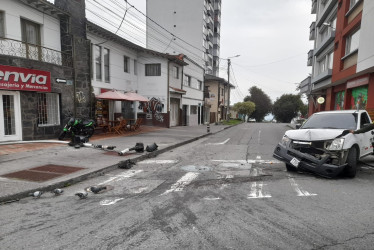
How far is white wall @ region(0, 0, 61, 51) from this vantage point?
1044 centimetres

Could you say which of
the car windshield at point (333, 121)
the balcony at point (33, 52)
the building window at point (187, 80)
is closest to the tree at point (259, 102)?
the building window at point (187, 80)

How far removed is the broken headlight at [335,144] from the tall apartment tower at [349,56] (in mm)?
4676

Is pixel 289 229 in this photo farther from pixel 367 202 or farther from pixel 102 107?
pixel 102 107

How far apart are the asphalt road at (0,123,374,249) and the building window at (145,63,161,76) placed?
54.1ft

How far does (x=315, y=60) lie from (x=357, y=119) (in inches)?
895

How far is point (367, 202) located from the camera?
14.6 feet

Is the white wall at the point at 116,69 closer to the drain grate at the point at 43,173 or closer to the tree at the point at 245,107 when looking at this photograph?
the drain grate at the point at 43,173

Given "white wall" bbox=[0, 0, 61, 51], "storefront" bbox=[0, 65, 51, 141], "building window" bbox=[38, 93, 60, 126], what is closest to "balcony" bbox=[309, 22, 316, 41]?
"white wall" bbox=[0, 0, 61, 51]

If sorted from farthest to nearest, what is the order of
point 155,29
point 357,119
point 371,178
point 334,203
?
1. point 155,29
2. point 357,119
3. point 371,178
4. point 334,203

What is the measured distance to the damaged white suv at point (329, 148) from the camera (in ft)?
19.2

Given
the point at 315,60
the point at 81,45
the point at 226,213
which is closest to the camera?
the point at 226,213

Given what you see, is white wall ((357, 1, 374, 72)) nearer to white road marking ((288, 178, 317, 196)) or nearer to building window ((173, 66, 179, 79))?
white road marking ((288, 178, 317, 196))

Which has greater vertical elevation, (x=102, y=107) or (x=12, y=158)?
(x=102, y=107)

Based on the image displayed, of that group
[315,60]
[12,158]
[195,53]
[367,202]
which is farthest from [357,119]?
[195,53]
